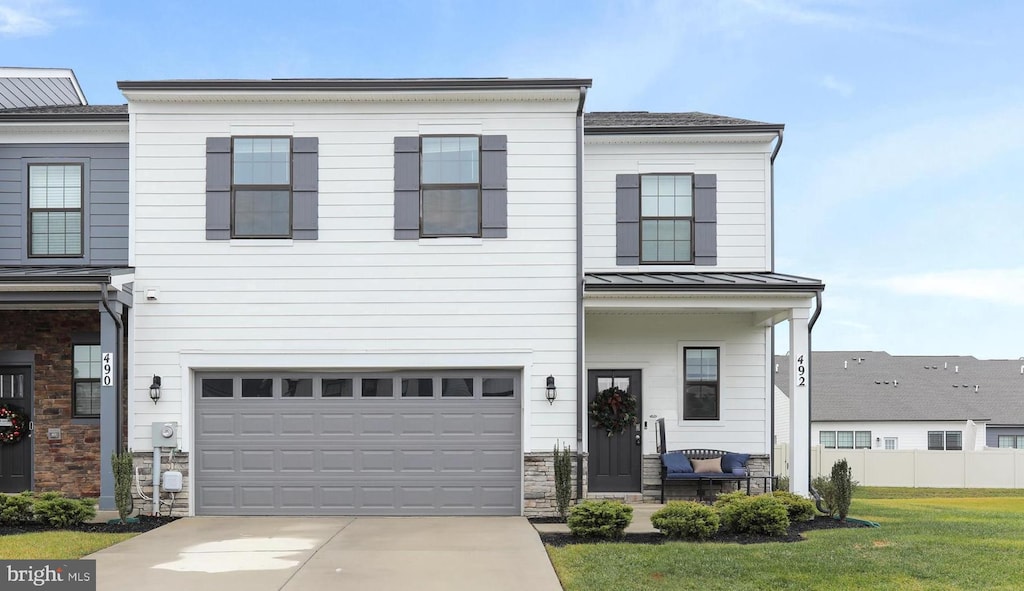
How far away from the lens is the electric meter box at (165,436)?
12148 mm

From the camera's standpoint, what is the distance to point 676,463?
13.4 metres

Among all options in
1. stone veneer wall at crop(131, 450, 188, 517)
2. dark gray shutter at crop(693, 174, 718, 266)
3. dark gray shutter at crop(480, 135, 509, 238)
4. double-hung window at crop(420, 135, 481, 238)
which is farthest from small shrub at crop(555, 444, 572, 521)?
stone veneer wall at crop(131, 450, 188, 517)

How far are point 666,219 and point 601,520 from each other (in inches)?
227

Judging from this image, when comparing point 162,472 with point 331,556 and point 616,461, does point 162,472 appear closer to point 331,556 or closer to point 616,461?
point 331,556

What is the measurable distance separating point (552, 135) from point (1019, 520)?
8274mm

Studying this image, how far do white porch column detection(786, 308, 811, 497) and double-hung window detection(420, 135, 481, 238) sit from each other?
15.9 ft

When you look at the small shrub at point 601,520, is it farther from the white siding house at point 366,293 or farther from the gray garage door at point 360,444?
the gray garage door at point 360,444

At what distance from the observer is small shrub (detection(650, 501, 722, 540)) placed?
1005cm

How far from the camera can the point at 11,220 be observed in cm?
1340

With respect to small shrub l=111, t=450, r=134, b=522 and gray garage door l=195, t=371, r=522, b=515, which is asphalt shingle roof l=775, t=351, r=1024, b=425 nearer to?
gray garage door l=195, t=371, r=522, b=515

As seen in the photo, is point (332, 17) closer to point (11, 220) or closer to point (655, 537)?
point (11, 220)

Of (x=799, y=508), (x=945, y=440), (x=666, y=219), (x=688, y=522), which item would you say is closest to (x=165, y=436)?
(x=688, y=522)

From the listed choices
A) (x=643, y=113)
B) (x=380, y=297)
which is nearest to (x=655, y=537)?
(x=380, y=297)

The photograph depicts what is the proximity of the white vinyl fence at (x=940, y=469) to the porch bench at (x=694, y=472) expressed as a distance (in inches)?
471
